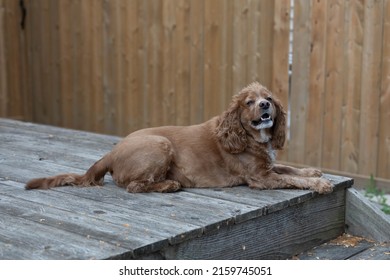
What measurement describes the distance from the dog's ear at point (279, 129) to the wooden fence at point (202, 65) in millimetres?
2086

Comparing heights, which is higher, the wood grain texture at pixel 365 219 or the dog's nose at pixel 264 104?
the dog's nose at pixel 264 104

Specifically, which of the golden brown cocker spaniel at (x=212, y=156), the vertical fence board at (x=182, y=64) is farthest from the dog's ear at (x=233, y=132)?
the vertical fence board at (x=182, y=64)

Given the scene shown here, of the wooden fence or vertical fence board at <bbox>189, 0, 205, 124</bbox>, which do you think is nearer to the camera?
the wooden fence

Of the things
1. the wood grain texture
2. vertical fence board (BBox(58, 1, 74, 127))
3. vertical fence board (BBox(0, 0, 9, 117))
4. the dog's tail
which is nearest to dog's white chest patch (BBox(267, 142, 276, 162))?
the wood grain texture

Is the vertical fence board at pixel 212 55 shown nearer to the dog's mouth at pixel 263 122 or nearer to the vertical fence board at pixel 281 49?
the vertical fence board at pixel 281 49

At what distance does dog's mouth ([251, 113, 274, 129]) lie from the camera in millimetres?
4297

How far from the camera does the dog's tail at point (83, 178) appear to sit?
443 cm

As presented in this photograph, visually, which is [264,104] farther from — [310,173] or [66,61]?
[66,61]

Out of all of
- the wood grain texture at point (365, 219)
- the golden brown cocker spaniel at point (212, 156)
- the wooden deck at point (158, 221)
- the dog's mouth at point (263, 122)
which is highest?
the dog's mouth at point (263, 122)

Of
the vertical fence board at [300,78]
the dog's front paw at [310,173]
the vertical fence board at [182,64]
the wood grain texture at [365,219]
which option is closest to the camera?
the wood grain texture at [365,219]

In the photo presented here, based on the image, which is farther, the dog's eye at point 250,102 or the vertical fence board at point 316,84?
→ the vertical fence board at point 316,84

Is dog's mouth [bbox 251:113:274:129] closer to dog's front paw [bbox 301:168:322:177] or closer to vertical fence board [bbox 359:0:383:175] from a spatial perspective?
dog's front paw [bbox 301:168:322:177]

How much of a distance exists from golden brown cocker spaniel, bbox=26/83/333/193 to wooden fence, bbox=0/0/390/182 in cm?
212

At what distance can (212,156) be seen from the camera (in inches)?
174
